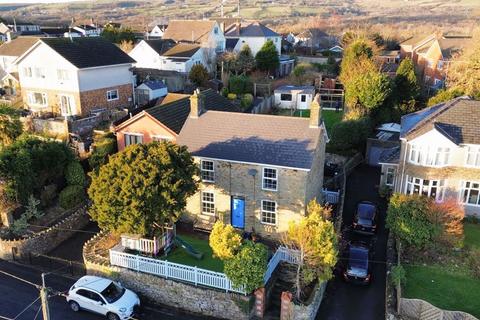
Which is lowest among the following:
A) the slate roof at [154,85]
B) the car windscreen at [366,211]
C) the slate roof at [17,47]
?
the car windscreen at [366,211]

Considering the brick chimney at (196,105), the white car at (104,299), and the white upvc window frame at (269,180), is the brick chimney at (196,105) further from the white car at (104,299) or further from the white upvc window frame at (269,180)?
the white car at (104,299)

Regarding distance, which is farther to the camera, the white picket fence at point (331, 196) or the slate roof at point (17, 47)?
the slate roof at point (17, 47)

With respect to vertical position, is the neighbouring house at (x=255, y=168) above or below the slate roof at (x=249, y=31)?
below

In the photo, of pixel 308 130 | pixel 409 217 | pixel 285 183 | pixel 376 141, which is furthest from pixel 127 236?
pixel 376 141

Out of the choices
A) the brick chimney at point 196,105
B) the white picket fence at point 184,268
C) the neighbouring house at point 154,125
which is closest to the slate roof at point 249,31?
the neighbouring house at point 154,125

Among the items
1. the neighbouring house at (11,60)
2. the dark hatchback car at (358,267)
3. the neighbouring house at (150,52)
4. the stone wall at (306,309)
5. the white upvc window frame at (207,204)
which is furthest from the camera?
the neighbouring house at (150,52)

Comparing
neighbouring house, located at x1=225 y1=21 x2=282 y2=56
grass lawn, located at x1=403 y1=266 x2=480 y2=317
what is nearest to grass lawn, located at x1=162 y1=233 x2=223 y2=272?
grass lawn, located at x1=403 y1=266 x2=480 y2=317

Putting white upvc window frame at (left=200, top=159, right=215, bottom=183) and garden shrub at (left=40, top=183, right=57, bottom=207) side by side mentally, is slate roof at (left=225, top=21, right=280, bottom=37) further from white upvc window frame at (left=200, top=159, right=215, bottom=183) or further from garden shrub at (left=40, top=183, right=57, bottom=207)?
white upvc window frame at (left=200, top=159, right=215, bottom=183)

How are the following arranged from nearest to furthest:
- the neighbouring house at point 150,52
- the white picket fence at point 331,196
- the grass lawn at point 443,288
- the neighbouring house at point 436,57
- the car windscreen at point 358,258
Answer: the grass lawn at point 443,288 → the car windscreen at point 358,258 → the white picket fence at point 331,196 → the neighbouring house at point 436,57 → the neighbouring house at point 150,52
